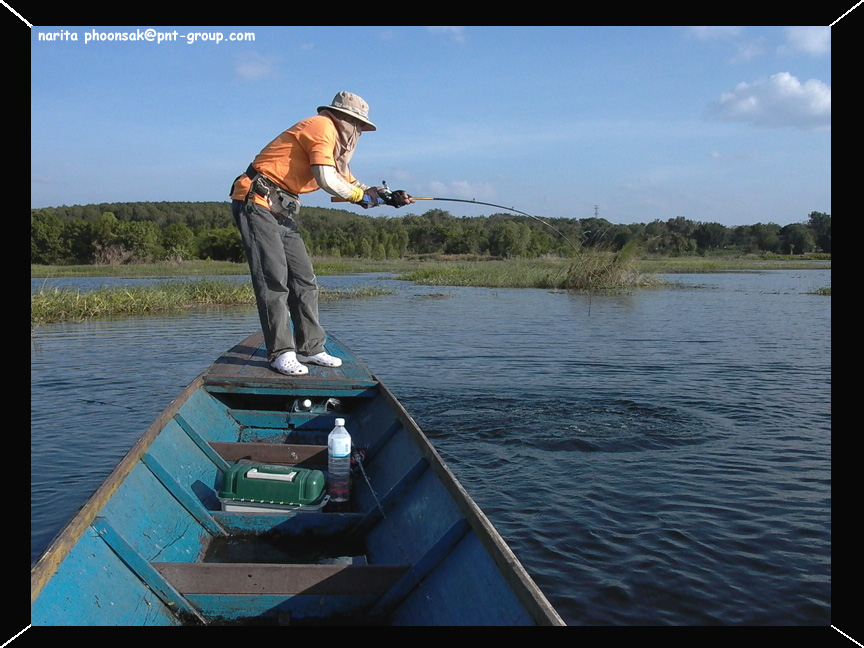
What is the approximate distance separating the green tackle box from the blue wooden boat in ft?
0.15

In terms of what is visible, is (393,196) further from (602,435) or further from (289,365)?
(602,435)

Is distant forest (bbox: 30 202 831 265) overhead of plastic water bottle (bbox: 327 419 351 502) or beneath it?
overhead

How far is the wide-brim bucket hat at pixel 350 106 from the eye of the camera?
5836mm

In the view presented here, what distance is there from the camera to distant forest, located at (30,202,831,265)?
49.0 meters

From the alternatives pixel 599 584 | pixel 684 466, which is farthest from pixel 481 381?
pixel 599 584

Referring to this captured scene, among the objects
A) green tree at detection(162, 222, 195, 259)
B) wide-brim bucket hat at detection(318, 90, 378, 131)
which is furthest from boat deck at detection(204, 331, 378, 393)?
green tree at detection(162, 222, 195, 259)

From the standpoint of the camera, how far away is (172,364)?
41.3ft

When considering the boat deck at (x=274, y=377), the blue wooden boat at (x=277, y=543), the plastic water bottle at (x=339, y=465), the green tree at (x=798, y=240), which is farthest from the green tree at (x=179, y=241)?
the green tree at (x=798, y=240)

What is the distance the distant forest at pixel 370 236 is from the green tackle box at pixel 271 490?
76.6 ft

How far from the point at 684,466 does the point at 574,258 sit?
22.6 metres

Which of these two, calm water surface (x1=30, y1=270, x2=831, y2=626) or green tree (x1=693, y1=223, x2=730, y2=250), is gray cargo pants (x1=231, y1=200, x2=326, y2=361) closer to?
calm water surface (x1=30, y1=270, x2=831, y2=626)

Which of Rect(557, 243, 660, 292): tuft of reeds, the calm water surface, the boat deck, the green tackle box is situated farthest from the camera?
Rect(557, 243, 660, 292): tuft of reeds

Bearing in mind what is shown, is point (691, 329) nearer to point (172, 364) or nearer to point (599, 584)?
point (172, 364)

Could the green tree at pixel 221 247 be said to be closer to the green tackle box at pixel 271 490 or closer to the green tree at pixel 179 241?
the green tree at pixel 179 241
